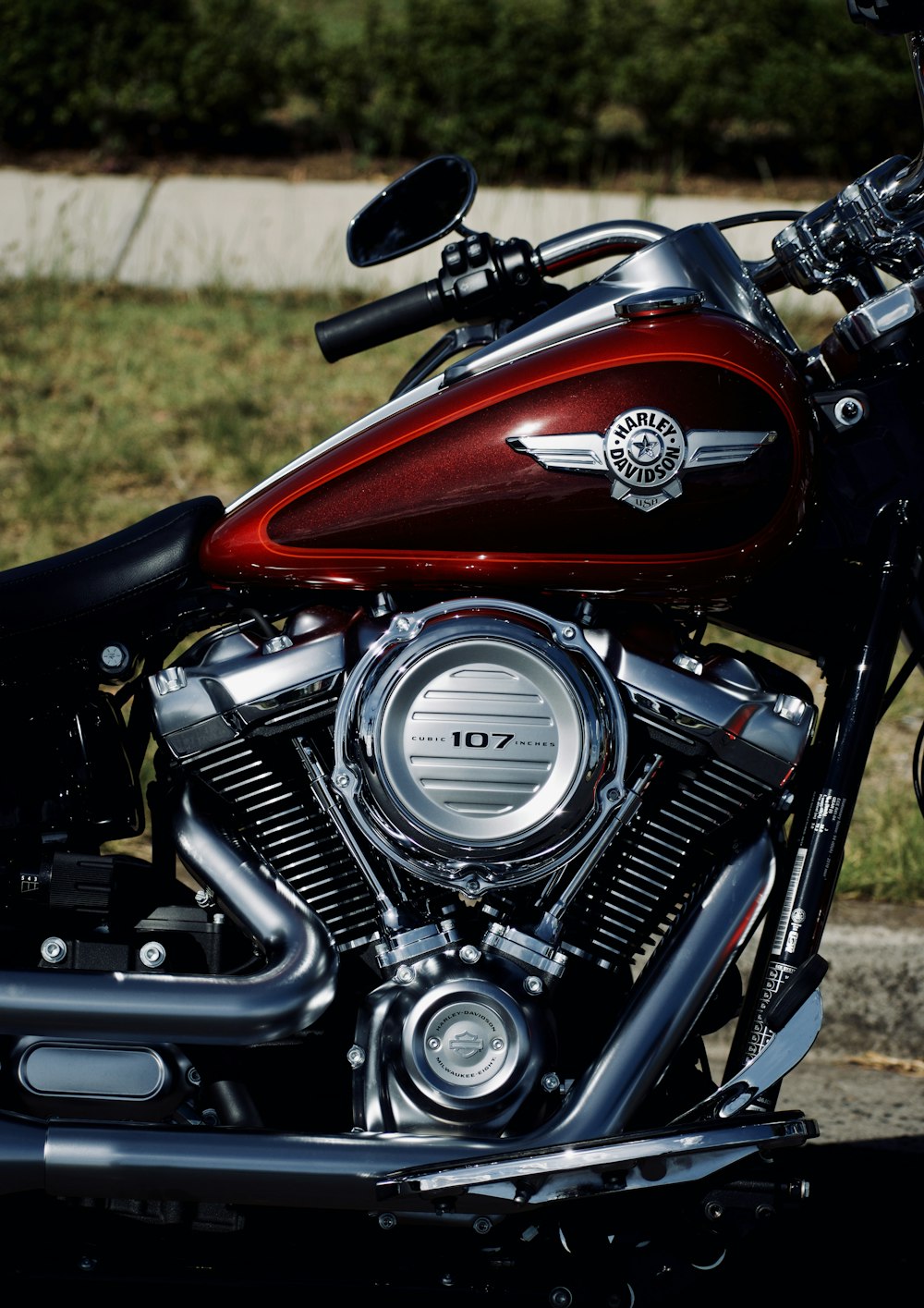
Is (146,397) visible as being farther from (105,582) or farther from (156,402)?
(105,582)

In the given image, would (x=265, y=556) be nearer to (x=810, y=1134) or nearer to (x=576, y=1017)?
(x=576, y=1017)

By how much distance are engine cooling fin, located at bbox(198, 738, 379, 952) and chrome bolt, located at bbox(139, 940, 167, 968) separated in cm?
19

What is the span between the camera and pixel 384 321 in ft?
6.61

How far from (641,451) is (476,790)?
1.56 feet

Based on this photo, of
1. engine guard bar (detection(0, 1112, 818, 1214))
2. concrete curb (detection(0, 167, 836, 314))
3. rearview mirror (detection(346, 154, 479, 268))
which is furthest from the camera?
concrete curb (detection(0, 167, 836, 314))

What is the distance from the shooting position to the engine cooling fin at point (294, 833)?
6.02 ft

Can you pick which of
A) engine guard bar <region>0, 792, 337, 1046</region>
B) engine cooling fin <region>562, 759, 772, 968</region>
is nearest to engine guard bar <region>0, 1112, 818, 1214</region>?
engine guard bar <region>0, 792, 337, 1046</region>

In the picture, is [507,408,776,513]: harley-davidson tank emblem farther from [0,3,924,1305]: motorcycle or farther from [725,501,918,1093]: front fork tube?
[725,501,918,1093]: front fork tube

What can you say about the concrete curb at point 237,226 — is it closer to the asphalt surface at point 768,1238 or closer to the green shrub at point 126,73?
the green shrub at point 126,73

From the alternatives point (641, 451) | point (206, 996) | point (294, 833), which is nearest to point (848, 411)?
point (641, 451)

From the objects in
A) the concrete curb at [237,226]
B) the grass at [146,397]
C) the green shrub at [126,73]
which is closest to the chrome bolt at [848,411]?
the grass at [146,397]

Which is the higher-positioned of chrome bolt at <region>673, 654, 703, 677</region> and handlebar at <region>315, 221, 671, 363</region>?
handlebar at <region>315, 221, 671, 363</region>

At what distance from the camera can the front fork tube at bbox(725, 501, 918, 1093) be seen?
Result: 71.1 inches

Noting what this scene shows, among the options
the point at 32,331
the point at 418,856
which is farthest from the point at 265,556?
the point at 32,331
